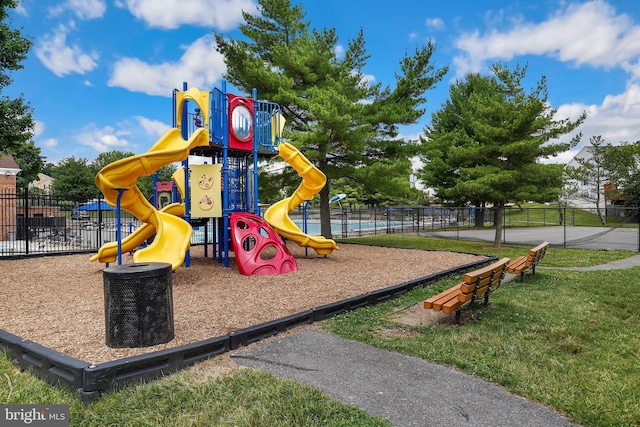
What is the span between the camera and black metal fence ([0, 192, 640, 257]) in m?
22.4

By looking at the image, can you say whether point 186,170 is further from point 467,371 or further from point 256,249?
point 467,371

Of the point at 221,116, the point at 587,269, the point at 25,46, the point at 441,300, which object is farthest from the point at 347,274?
the point at 25,46

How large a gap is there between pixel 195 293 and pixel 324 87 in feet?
34.1

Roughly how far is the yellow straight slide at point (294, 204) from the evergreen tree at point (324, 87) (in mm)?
2603

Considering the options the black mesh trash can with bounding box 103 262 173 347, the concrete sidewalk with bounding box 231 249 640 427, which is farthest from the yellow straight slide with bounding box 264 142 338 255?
the black mesh trash can with bounding box 103 262 173 347

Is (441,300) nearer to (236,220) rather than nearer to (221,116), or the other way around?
(236,220)

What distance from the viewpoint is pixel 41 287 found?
8.13 meters

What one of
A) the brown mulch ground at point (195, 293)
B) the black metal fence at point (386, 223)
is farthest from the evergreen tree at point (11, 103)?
the black metal fence at point (386, 223)

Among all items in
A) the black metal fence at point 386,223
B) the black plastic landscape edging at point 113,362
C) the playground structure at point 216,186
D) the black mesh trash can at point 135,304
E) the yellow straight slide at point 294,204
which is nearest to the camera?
the black plastic landscape edging at point 113,362

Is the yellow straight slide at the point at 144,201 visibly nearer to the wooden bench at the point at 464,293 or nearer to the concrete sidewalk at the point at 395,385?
the concrete sidewalk at the point at 395,385

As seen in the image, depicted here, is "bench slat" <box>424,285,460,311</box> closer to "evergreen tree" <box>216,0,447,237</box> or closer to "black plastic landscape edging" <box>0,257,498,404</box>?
"black plastic landscape edging" <box>0,257,498,404</box>

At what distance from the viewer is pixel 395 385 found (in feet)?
12.6

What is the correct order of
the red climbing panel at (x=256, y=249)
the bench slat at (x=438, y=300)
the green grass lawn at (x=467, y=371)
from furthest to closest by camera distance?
the red climbing panel at (x=256, y=249)
the bench slat at (x=438, y=300)
the green grass lawn at (x=467, y=371)

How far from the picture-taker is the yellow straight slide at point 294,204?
36.4ft
